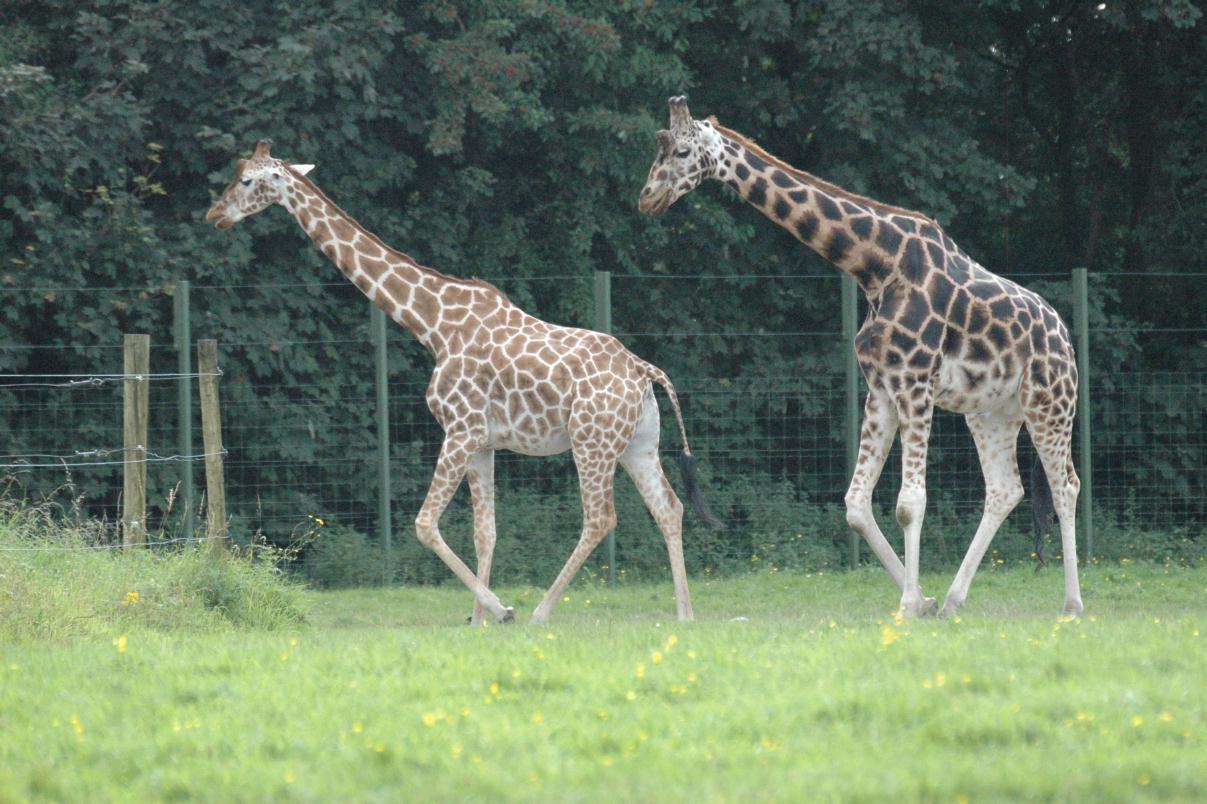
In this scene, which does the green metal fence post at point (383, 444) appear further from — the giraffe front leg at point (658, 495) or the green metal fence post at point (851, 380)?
the green metal fence post at point (851, 380)

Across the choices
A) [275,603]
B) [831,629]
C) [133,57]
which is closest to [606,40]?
[133,57]

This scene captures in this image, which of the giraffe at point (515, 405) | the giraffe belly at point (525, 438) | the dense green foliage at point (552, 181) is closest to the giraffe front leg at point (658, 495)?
the giraffe at point (515, 405)

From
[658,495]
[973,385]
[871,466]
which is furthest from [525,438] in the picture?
[973,385]

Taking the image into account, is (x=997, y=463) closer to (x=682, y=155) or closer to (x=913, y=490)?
(x=913, y=490)

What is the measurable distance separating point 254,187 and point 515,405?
2.63 m

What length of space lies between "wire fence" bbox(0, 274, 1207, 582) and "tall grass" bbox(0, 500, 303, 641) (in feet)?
8.93

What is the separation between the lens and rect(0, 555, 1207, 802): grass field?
18.1ft

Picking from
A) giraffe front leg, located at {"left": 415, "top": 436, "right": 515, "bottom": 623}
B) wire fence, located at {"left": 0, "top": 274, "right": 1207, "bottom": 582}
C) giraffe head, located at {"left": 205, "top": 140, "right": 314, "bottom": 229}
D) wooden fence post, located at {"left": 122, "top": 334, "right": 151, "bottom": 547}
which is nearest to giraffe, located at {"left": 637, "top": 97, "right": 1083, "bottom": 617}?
giraffe front leg, located at {"left": 415, "top": 436, "right": 515, "bottom": 623}

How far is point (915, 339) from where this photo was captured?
974 cm

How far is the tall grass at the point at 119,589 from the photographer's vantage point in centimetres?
897

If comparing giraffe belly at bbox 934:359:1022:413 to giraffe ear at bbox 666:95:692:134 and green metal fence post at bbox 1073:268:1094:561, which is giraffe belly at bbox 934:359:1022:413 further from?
green metal fence post at bbox 1073:268:1094:561

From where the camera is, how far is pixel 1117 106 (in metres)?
19.2

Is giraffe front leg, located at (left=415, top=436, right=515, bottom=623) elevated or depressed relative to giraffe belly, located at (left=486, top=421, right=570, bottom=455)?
depressed

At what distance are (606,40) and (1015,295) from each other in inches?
262
